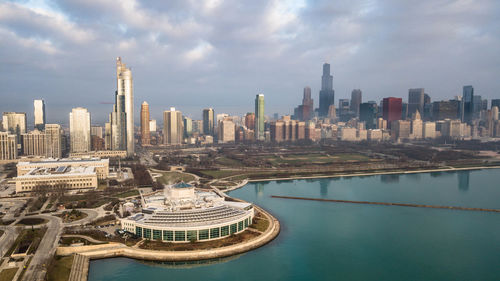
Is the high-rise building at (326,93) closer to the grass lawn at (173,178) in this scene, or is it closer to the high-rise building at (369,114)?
the high-rise building at (369,114)

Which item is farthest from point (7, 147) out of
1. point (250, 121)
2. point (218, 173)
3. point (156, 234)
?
point (250, 121)

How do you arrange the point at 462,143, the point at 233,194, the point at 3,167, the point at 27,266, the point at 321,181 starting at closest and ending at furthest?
the point at 27,266 < the point at 233,194 < the point at 321,181 < the point at 3,167 < the point at 462,143

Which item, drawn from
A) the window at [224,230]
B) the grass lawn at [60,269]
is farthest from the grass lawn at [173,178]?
the grass lawn at [60,269]

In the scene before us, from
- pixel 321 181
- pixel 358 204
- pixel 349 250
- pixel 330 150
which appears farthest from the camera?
pixel 330 150

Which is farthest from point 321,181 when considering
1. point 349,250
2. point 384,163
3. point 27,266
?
point 27,266

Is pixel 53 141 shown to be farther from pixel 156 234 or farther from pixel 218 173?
pixel 156 234

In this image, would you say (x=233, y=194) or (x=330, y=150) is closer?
(x=233, y=194)

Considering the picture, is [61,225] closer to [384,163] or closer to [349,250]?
[349,250]
